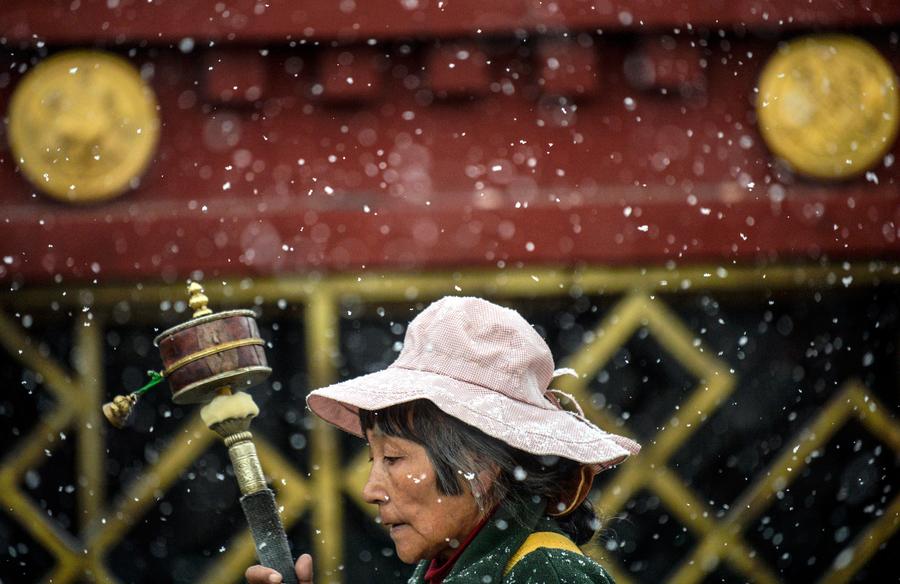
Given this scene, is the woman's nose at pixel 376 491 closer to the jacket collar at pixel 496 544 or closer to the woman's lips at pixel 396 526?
the woman's lips at pixel 396 526

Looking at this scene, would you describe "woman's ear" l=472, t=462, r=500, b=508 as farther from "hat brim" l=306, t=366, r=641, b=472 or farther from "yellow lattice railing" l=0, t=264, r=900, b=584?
"yellow lattice railing" l=0, t=264, r=900, b=584

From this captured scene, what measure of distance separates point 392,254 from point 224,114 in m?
0.74

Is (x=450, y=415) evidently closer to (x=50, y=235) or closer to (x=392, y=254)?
(x=392, y=254)

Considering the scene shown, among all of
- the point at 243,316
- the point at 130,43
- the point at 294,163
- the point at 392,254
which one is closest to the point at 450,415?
the point at 243,316

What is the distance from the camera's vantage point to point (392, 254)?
373cm

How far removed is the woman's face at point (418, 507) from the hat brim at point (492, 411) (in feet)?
0.38

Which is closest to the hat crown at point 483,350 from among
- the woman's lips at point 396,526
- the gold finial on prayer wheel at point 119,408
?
the woman's lips at point 396,526

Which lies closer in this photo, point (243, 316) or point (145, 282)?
point (243, 316)

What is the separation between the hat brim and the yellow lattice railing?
179cm

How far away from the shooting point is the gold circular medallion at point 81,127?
12.3 ft

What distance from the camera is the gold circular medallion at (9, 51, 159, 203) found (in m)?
3.76

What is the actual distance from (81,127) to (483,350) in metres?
2.28

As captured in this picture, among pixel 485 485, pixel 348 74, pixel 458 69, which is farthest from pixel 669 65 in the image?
pixel 485 485

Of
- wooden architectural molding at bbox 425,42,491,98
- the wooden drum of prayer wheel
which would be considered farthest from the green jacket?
wooden architectural molding at bbox 425,42,491,98
